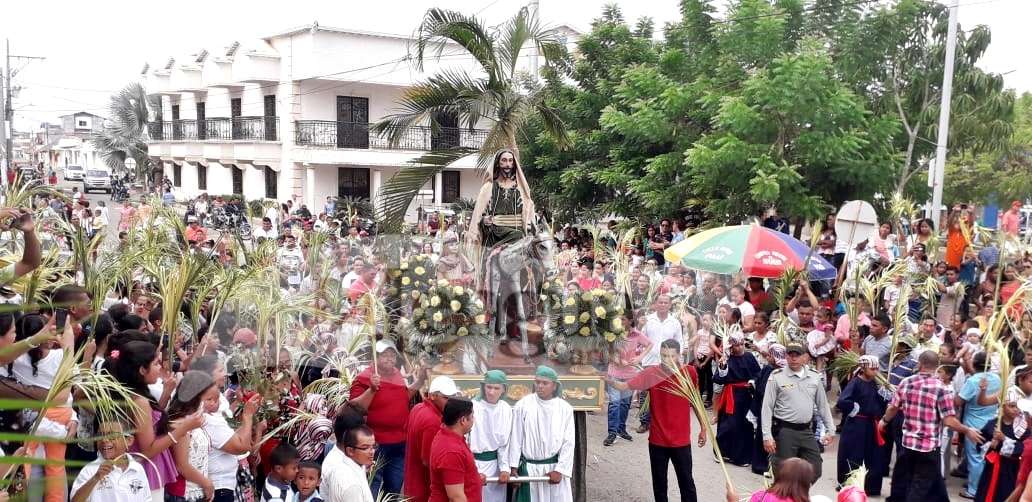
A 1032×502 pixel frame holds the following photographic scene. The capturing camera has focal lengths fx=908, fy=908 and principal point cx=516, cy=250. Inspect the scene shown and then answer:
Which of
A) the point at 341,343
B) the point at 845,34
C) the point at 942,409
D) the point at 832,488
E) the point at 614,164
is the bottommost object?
the point at 832,488

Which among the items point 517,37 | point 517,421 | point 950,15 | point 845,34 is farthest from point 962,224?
point 517,421

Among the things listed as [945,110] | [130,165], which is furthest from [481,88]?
[130,165]

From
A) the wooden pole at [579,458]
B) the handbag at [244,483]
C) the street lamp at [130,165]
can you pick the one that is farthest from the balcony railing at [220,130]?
the handbag at [244,483]

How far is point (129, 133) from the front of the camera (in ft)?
154

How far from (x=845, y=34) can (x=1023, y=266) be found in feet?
21.3

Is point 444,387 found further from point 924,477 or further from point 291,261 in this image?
point 291,261

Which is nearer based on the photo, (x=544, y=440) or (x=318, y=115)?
(x=544, y=440)

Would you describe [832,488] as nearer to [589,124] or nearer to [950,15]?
[950,15]

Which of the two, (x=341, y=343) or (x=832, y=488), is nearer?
(x=341, y=343)

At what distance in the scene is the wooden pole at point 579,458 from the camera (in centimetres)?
697

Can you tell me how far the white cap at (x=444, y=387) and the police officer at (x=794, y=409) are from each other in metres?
2.56

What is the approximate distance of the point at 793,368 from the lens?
712cm

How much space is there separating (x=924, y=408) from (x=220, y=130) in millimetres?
33525

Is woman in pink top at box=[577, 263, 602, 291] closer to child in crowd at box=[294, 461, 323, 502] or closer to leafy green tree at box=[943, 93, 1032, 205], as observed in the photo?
child in crowd at box=[294, 461, 323, 502]
